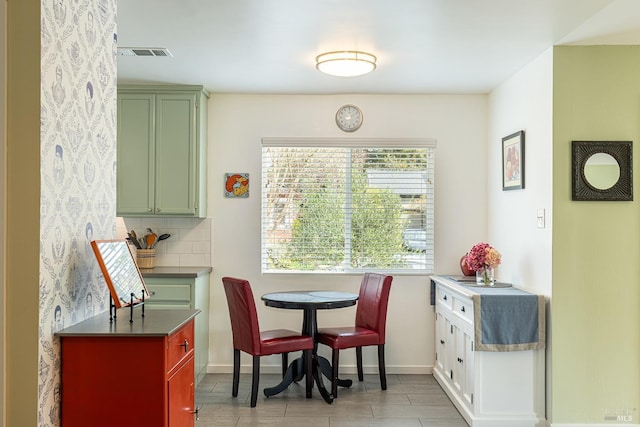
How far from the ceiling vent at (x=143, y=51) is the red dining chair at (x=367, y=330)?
7.97ft

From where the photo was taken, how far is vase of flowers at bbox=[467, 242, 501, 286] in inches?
171

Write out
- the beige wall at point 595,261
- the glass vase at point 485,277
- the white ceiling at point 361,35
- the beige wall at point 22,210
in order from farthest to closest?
Result: the glass vase at point 485,277, the beige wall at point 595,261, the white ceiling at point 361,35, the beige wall at point 22,210

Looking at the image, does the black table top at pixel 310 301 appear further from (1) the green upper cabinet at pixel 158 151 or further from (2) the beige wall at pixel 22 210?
(2) the beige wall at pixel 22 210

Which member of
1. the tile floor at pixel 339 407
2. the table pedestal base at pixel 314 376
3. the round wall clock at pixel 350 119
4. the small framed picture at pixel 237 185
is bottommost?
the tile floor at pixel 339 407

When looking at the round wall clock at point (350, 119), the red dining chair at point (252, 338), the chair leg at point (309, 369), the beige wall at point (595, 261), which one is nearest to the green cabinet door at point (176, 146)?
the red dining chair at point (252, 338)

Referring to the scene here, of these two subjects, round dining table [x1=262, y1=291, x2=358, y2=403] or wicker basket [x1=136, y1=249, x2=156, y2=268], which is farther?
wicker basket [x1=136, y1=249, x2=156, y2=268]

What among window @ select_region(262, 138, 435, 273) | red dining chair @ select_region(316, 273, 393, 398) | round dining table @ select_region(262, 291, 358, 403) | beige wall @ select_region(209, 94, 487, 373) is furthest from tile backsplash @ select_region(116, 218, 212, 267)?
red dining chair @ select_region(316, 273, 393, 398)

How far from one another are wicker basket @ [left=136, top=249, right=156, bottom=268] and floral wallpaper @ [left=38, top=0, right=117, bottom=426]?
2.18 metres

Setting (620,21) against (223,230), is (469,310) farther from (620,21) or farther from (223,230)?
(223,230)

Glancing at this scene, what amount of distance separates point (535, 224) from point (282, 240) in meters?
2.31

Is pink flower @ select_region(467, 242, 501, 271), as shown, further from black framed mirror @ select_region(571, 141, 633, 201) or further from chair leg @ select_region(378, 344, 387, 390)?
chair leg @ select_region(378, 344, 387, 390)

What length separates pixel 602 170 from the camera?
12.2 ft

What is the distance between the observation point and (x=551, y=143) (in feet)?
12.4

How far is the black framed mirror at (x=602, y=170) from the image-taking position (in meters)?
3.70
